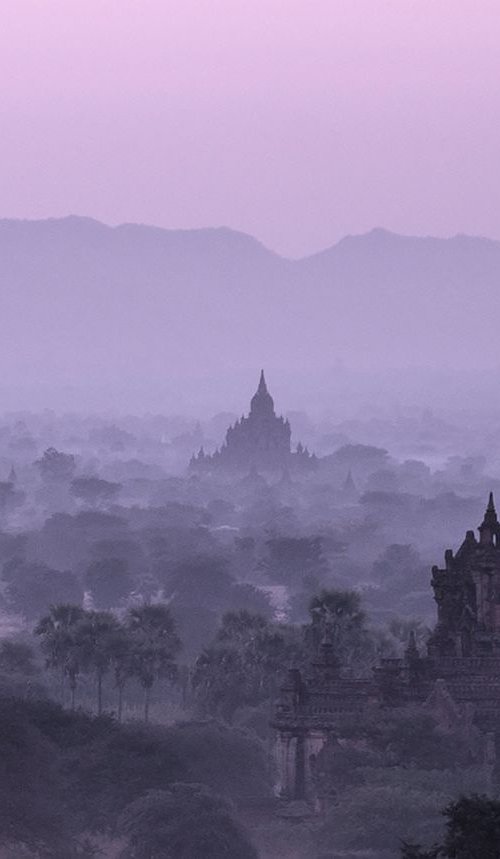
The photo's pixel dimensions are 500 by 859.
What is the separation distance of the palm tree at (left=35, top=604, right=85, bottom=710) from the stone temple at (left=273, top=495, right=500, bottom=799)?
63.4 feet

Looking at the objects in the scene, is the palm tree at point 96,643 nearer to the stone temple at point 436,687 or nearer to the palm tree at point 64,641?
the palm tree at point 64,641

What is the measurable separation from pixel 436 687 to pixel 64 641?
23.1 metres

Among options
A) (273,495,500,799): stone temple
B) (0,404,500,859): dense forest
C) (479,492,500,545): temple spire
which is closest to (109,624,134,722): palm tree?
(0,404,500,859): dense forest

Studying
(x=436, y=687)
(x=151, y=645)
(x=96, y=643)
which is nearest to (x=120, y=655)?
(x=96, y=643)

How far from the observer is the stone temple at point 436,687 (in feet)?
213

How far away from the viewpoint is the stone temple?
6506 cm

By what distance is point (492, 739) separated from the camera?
6512 cm

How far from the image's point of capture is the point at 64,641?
86.1 meters

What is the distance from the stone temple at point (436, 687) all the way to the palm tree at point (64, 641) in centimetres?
1933

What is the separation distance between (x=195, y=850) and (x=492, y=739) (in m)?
7.87

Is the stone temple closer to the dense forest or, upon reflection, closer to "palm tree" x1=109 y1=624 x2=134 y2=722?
the dense forest

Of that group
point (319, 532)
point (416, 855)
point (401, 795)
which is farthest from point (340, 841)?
point (319, 532)

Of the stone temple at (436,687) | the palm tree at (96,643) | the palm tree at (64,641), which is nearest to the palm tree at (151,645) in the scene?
the palm tree at (96,643)

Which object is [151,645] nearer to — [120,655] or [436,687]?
[120,655]
